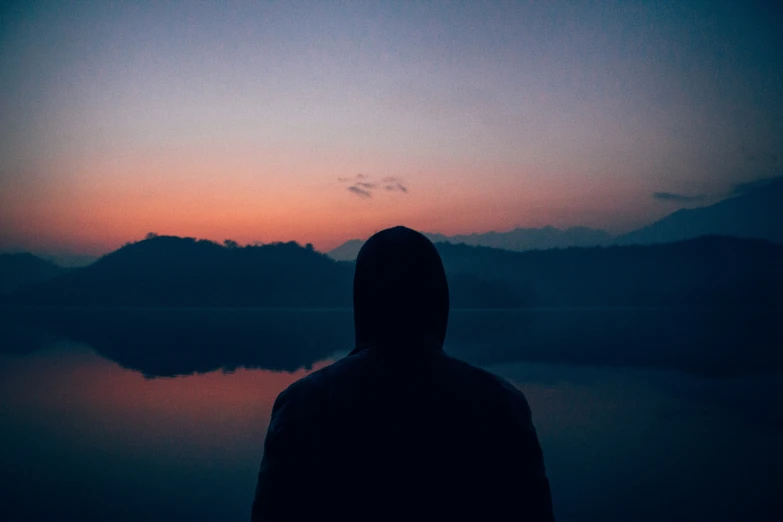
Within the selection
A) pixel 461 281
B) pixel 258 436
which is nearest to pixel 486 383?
pixel 258 436

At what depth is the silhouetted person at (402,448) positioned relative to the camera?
4.83 ft

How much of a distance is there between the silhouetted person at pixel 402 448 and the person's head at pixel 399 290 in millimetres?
266

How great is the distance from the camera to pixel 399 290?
193cm

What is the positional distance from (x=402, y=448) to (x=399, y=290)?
63 centimetres

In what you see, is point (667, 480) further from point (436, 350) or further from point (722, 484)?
point (436, 350)

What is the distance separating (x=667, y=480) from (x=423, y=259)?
799 centimetres

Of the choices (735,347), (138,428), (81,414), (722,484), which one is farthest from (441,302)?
(735,347)

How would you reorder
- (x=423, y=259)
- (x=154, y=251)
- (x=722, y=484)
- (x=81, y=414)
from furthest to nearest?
(x=154, y=251)
(x=81, y=414)
(x=722, y=484)
(x=423, y=259)

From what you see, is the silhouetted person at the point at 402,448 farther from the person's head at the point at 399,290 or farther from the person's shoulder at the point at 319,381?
the person's head at the point at 399,290

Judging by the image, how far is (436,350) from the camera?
1706 millimetres

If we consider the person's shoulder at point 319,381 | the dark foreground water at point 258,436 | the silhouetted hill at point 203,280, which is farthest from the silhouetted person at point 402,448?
the silhouetted hill at point 203,280

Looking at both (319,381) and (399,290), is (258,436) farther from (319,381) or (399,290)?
(319,381)

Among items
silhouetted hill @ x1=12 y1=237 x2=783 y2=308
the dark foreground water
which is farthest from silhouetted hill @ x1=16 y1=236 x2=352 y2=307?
the dark foreground water

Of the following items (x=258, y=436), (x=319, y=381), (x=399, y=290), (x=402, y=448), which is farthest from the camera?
(x=258, y=436)
